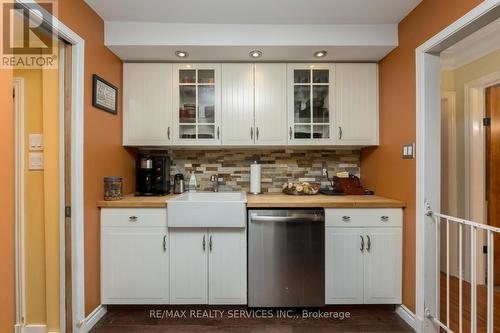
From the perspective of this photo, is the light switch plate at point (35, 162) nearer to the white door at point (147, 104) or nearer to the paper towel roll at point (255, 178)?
the white door at point (147, 104)

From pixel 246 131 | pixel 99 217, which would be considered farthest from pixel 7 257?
pixel 246 131

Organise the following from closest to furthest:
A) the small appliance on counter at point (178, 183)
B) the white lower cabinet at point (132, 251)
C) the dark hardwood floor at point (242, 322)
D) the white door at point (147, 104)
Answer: the dark hardwood floor at point (242, 322) → the white lower cabinet at point (132, 251) → the white door at point (147, 104) → the small appliance on counter at point (178, 183)

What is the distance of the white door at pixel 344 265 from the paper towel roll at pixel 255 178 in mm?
848

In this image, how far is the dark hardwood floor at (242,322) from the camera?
6.16 feet

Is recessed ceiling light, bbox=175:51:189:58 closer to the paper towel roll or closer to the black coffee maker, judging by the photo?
the black coffee maker

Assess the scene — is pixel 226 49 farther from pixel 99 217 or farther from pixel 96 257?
pixel 96 257

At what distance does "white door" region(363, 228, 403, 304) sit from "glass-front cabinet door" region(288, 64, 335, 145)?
93 cm

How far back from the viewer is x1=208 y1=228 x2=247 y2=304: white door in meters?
2.02

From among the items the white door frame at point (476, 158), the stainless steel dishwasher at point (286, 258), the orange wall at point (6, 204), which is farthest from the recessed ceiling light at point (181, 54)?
the white door frame at point (476, 158)

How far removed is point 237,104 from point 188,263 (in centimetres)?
147

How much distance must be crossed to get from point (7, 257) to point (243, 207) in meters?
1.36

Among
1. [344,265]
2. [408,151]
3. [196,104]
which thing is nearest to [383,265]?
[344,265]

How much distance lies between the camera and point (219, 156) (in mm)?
2748

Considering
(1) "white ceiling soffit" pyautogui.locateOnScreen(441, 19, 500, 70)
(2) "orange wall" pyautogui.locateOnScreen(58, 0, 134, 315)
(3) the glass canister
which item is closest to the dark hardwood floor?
(2) "orange wall" pyautogui.locateOnScreen(58, 0, 134, 315)
